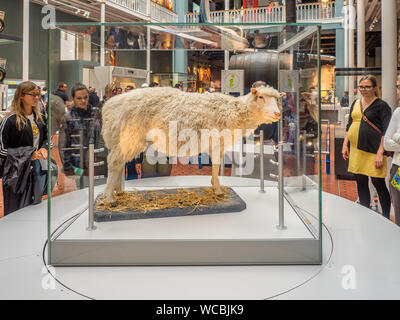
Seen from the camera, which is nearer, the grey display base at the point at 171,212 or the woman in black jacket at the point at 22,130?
the grey display base at the point at 171,212

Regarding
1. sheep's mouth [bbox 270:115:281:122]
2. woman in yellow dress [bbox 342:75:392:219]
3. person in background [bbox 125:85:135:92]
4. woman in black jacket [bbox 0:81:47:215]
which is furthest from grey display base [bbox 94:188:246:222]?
woman in yellow dress [bbox 342:75:392:219]

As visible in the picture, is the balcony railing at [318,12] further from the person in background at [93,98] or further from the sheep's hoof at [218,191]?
the person in background at [93,98]

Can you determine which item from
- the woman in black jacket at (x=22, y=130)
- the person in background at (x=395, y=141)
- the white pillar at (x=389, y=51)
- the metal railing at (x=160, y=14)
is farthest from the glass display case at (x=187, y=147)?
the metal railing at (x=160, y=14)

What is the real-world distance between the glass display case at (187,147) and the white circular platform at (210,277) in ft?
0.22

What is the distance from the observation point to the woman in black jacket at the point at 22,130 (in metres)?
2.71

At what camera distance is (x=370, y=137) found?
308 centimetres

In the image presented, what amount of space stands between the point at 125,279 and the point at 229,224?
0.62 metres

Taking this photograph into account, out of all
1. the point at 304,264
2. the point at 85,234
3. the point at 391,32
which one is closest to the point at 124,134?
the point at 85,234

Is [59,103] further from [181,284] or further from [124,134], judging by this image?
[181,284]

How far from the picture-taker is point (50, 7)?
8.71 m

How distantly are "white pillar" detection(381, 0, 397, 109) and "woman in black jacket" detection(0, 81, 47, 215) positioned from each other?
3.25m

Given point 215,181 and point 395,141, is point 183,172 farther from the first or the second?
point 395,141

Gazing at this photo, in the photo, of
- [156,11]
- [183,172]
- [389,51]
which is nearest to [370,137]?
[389,51]

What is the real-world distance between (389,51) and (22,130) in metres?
3.55
